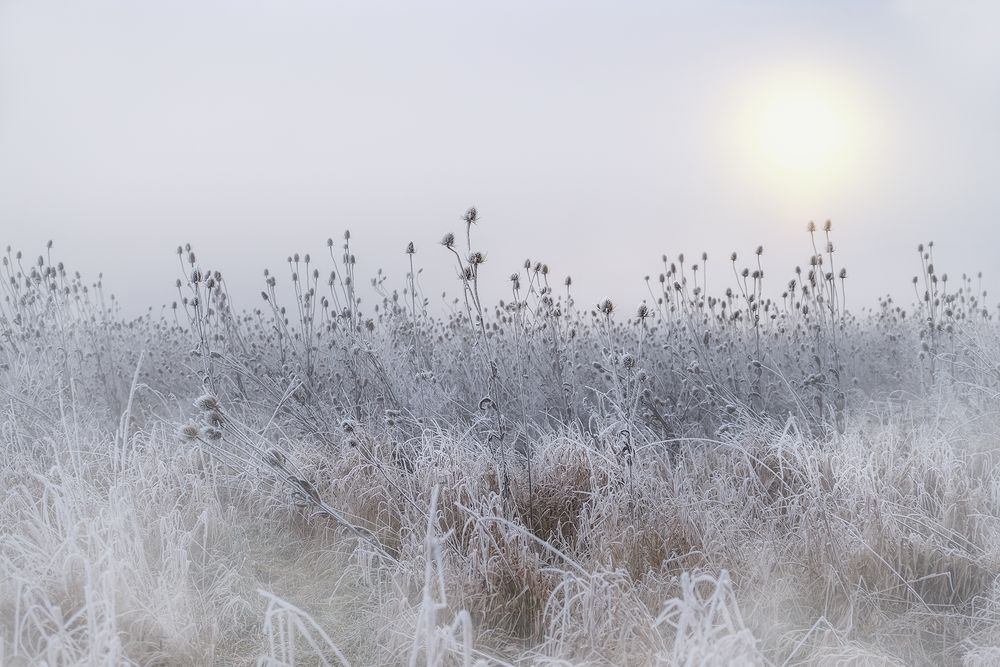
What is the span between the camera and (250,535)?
3.29 meters

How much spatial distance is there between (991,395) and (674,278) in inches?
78.4

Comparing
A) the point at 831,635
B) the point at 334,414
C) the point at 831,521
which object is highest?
the point at 334,414

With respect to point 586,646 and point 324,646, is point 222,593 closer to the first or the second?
point 324,646

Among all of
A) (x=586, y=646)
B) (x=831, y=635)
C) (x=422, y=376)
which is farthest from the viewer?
(x=422, y=376)

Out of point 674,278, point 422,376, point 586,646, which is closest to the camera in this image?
point 586,646

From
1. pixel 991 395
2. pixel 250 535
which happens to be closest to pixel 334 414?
pixel 250 535

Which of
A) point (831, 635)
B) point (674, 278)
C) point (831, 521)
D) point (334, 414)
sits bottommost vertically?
point (831, 635)

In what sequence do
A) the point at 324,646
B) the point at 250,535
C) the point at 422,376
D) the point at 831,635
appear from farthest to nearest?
the point at 422,376 < the point at 250,535 < the point at 324,646 < the point at 831,635

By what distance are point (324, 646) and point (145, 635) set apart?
553mm

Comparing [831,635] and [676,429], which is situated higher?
[676,429]

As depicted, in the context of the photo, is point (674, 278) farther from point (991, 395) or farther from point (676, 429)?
point (991, 395)

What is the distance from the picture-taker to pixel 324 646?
8.07 feet

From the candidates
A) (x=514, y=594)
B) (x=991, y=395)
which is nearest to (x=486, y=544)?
(x=514, y=594)

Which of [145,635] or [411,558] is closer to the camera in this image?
[145,635]
